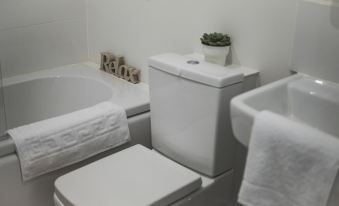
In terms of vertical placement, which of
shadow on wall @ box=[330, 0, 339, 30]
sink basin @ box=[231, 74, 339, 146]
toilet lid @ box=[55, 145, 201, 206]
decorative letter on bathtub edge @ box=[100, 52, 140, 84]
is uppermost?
shadow on wall @ box=[330, 0, 339, 30]

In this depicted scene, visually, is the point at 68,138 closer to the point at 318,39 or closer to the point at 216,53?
the point at 216,53

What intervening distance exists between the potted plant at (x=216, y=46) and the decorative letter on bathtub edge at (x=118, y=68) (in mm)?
606

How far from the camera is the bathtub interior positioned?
2.22 metres

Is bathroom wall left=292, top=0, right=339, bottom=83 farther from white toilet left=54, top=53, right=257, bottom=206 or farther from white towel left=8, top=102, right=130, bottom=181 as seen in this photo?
white towel left=8, top=102, right=130, bottom=181

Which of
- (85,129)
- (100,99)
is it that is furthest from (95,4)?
(85,129)

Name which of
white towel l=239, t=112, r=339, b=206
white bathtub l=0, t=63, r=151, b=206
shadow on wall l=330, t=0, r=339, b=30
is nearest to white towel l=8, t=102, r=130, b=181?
white bathtub l=0, t=63, r=151, b=206

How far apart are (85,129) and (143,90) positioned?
477 millimetres

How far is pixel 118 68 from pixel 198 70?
0.83 meters

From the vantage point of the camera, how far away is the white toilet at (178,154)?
1.52 m

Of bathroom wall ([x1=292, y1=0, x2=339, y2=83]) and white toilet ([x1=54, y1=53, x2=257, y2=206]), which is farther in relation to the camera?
white toilet ([x1=54, y1=53, x2=257, y2=206])

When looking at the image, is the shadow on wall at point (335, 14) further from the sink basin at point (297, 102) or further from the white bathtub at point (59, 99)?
the white bathtub at point (59, 99)

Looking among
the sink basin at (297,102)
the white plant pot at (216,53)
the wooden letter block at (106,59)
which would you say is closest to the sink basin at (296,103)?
the sink basin at (297,102)

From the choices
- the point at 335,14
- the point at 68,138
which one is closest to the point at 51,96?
the point at 68,138

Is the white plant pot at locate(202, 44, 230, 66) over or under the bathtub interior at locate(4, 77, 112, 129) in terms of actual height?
over
